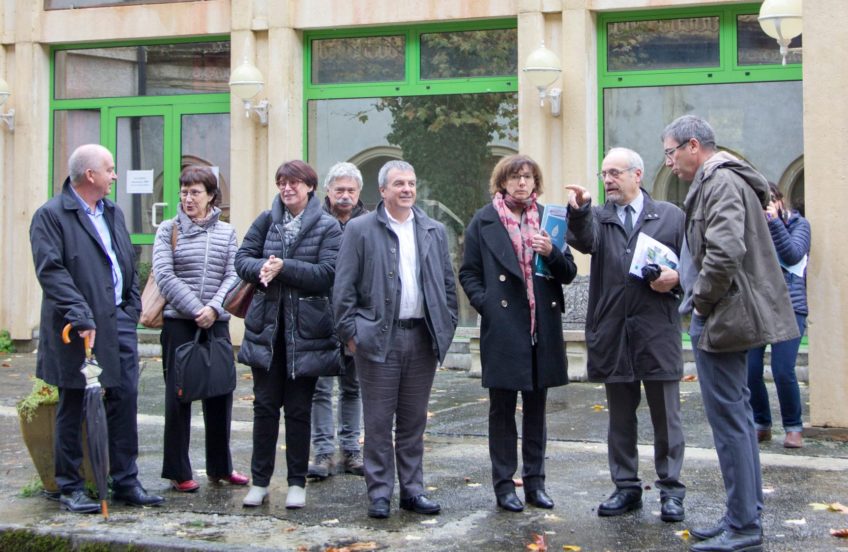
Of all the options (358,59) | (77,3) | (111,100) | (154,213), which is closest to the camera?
(358,59)

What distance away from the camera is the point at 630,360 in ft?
22.5

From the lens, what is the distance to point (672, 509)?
6.68 meters

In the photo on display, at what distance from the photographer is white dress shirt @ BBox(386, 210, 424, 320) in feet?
23.2

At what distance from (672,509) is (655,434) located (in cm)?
44

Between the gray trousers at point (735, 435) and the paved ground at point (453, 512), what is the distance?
24cm

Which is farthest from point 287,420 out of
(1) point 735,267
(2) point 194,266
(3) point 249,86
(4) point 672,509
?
(3) point 249,86

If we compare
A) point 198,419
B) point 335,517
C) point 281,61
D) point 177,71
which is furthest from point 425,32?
point 335,517

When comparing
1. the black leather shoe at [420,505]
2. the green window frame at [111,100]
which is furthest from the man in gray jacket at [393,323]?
the green window frame at [111,100]

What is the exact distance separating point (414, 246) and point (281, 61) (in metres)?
7.84

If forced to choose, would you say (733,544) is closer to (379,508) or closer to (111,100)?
(379,508)

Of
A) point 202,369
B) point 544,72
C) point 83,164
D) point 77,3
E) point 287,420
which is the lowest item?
point 287,420

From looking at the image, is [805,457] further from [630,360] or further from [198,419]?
[198,419]

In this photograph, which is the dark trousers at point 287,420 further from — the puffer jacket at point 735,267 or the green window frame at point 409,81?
the green window frame at point 409,81

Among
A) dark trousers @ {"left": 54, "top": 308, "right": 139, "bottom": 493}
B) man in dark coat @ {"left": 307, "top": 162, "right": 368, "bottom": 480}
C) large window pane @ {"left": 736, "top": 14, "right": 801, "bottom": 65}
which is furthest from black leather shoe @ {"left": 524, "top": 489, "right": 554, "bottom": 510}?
large window pane @ {"left": 736, "top": 14, "right": 801, "bottom": 65}
